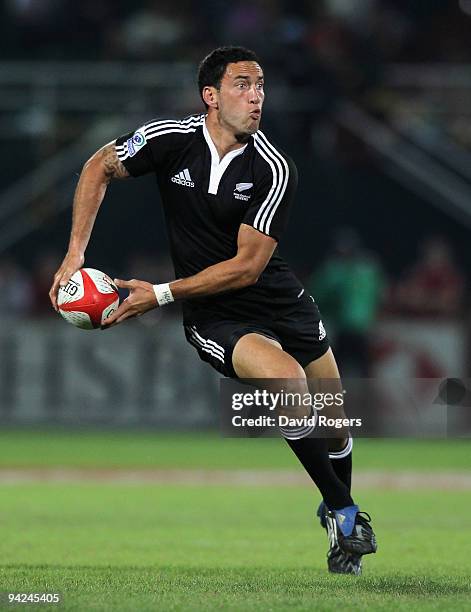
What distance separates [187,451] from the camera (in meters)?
16.1

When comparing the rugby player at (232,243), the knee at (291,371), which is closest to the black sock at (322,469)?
the rugby player at (232,243)

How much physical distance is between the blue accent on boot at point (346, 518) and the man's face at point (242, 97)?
2.15m

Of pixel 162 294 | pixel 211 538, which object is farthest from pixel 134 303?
pixel 211 538

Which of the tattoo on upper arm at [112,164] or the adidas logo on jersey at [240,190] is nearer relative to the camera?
the adidas logo on jersey at [240,190]

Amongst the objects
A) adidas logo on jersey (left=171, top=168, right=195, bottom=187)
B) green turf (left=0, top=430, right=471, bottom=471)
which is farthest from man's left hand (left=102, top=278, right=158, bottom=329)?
green turf (left=0, top=430, right=471, bottom=471)

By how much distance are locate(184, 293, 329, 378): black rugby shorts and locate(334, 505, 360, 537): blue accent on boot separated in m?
0.92

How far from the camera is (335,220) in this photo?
18.3m

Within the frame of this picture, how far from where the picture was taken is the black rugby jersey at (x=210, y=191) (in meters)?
7.39

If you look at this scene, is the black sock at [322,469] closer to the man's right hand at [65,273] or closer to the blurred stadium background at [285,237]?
the man's right hand at [65,273]

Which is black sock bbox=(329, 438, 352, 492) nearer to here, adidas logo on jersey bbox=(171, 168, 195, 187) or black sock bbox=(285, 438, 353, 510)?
black sock bbox=(285, 438, 353, 510)

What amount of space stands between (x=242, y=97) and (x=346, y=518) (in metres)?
2.39

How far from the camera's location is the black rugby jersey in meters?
7.39

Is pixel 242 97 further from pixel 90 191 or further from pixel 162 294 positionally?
pixel 162 294

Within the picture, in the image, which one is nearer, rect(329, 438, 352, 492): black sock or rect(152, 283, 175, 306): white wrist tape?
rect(152, 283, 175, 306): white wrist tape
